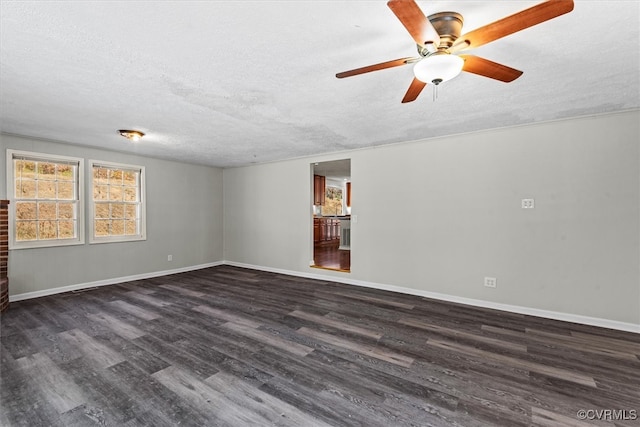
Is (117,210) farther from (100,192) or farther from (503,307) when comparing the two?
(503,307)

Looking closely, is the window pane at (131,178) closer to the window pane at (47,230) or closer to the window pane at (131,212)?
the window pane at (131,212)

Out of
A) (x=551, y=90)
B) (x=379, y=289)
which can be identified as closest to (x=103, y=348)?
(x=379, y=289)

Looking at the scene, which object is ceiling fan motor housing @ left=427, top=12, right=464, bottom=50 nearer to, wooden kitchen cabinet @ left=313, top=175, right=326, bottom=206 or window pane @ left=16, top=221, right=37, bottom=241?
window pane @ left=16, top=221, right=37, bottom=241

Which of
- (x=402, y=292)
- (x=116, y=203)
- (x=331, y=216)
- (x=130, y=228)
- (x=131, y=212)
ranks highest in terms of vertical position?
(x=116, y=203)

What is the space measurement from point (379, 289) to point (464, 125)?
2.75 metres

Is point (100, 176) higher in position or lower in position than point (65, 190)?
higher

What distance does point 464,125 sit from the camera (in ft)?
11.9

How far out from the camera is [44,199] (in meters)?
4.32

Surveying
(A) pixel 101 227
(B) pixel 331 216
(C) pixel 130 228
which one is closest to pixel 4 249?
(A) pixel 101 227

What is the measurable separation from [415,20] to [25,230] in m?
5.67

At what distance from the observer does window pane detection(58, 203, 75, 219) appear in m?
4.50

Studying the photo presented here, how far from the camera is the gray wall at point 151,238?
13.7 feet

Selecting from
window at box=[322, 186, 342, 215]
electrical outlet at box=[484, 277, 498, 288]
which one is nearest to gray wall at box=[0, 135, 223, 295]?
window at box=[322, 186, 342, 215]

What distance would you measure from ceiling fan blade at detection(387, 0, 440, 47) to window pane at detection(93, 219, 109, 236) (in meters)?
5.58
